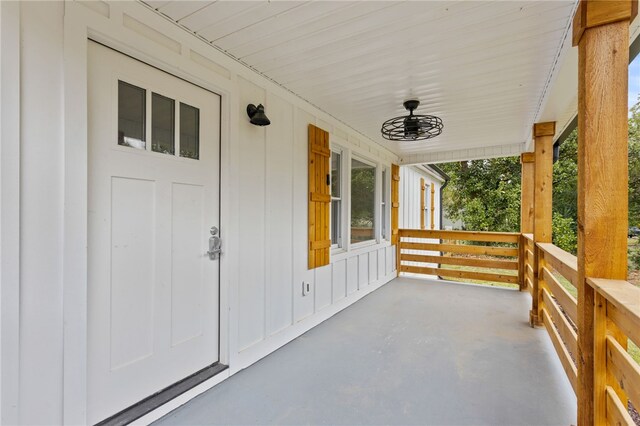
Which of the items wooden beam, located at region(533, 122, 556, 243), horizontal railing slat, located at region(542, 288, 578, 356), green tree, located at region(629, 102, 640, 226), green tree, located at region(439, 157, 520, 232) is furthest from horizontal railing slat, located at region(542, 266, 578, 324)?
green tree, located at region(439, 157, 520, 232)

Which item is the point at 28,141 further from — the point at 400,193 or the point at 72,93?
the point at 400,193

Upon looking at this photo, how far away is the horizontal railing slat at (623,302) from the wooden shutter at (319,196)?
2230mm

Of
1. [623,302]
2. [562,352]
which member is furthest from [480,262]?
[623,302]

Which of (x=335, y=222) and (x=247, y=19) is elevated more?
(x=247, y=19)

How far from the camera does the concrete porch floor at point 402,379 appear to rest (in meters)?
1.86

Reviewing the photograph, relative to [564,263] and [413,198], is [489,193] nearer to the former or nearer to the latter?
[413,198]

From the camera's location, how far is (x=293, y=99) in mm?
2994

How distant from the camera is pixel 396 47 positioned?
6.93ft

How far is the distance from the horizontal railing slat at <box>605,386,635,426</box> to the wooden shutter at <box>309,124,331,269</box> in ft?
7.55

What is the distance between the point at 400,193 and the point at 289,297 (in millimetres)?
4024

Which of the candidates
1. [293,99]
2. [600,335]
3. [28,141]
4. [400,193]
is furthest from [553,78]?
[400,193]

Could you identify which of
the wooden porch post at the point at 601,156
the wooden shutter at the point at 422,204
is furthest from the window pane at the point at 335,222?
the wooden shutter at the point at 422,204

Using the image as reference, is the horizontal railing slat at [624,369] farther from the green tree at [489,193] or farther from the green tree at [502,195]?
the green tree at [489,193]

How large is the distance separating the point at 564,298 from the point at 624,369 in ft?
4.07
